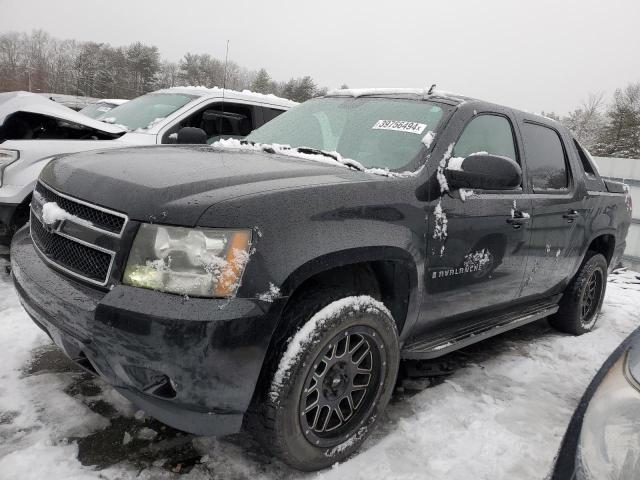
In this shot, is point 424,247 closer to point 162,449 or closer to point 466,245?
point 466,245

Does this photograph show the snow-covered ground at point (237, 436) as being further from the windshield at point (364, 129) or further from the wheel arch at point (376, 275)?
the windshield at point (364, 129)

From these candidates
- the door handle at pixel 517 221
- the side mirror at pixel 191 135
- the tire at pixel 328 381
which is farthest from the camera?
the side mirror at pixel 191 135

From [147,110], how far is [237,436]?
469cm

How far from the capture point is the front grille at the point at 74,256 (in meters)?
1.89

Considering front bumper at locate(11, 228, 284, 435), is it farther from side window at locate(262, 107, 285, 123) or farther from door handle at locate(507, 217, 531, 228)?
side window at locate(262, 107, 285, 123)

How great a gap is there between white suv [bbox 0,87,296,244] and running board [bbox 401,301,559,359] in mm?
3048

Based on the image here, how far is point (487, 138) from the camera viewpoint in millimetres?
3109

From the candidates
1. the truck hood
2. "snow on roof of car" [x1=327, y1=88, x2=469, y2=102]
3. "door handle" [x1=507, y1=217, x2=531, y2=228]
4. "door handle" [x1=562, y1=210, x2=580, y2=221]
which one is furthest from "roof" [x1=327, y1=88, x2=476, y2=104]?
"door handle" [x1=562, y1=210, x2=580, y2=221]

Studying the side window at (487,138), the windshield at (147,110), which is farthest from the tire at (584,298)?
the windshield at (147,110)

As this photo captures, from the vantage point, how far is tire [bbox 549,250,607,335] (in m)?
4.29

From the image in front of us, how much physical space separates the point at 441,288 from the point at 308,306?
3.05 feet

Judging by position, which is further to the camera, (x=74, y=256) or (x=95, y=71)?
(x=95, y=71)

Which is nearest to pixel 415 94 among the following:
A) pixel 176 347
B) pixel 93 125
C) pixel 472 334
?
pixel 472 334

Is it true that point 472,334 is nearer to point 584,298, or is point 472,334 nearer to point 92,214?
point 584,298
